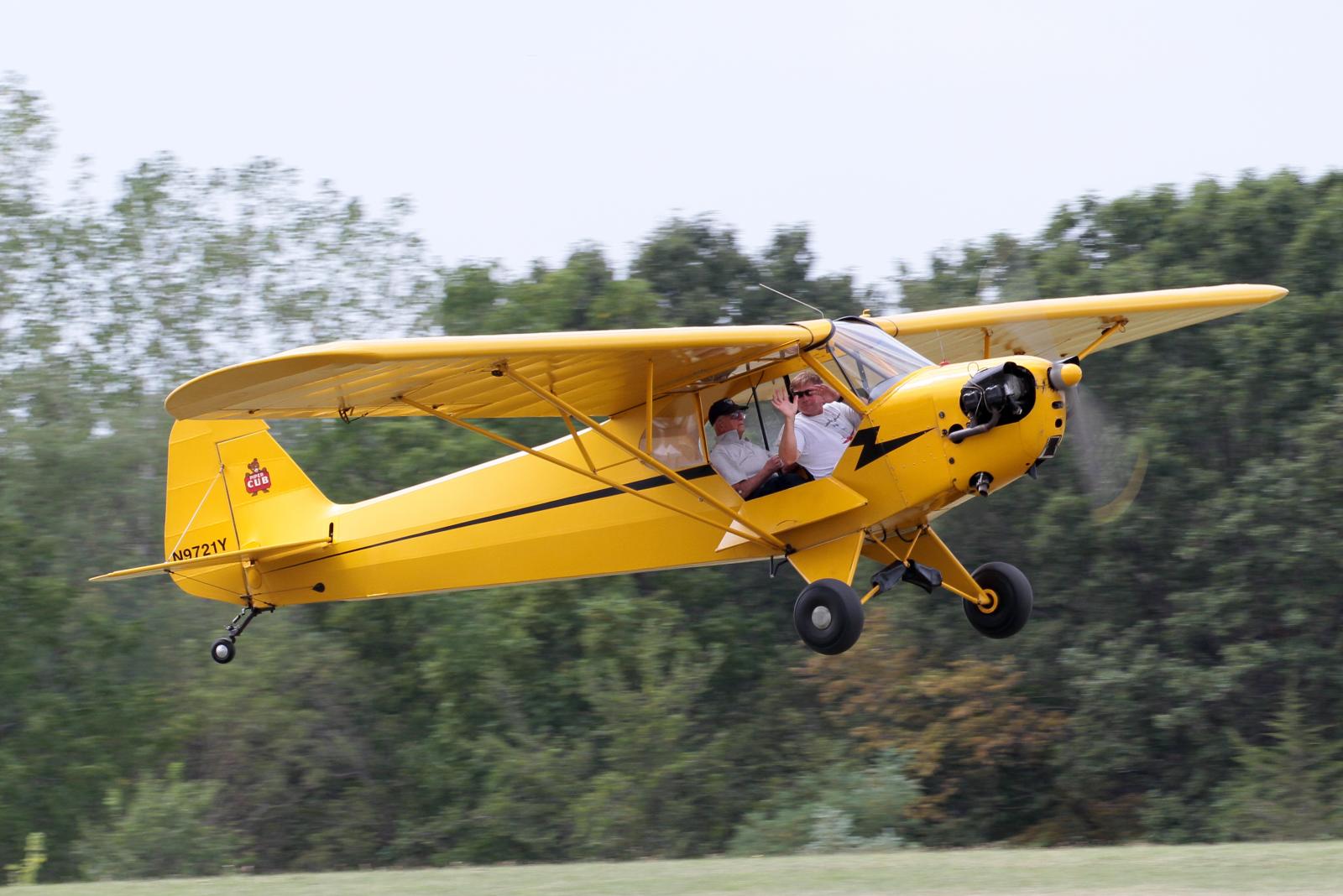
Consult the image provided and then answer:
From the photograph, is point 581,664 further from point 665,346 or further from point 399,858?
point 665,346

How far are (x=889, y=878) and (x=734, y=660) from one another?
16.7 meters

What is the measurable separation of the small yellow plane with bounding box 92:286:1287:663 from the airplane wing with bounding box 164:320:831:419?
23 millimetres

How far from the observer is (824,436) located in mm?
9836

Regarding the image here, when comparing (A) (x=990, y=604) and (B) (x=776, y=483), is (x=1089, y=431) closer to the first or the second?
(A) (x=990, y=604)

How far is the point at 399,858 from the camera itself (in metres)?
24.5

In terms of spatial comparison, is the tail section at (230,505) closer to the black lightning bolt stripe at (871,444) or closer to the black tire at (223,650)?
the black tire at (223,650)

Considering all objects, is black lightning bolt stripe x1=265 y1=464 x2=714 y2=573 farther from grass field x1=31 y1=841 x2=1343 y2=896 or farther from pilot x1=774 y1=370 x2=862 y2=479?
grass field x1=31 y1=841 x2=1343 y2=896

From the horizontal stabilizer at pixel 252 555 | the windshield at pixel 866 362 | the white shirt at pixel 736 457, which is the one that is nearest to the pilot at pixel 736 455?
the white shirt at pixel 736 457

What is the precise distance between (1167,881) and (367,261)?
2702 cm

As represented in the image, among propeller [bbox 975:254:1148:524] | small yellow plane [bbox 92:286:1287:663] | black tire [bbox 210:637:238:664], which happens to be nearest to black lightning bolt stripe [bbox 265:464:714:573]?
small yellow plane [bbox 92:286:1287:663]

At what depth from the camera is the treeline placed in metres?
20.4

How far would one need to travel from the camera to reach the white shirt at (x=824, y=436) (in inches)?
384

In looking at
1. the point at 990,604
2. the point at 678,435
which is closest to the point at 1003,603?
the point at 990,604

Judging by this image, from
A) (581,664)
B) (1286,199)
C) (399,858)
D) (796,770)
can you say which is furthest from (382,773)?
(1286,199)
